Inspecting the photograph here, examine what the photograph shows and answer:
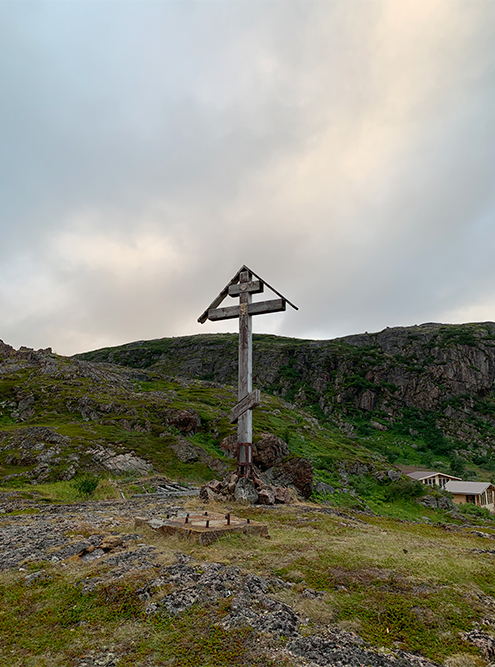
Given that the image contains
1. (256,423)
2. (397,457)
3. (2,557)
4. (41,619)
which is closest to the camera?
(41,619)

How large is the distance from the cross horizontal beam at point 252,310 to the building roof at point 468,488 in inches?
2043

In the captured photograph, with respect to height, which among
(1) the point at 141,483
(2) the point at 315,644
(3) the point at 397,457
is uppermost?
(2) the point at 315,644

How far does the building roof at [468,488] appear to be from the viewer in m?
54.8

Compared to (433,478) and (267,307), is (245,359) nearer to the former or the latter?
(267,307)

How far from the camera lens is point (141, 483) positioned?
28.2 m

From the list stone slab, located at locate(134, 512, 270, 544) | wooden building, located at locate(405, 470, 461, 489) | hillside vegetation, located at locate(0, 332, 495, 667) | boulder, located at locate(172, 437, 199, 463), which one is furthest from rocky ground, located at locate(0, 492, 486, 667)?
wooden building, located at locate(405, 470, 461, 489)

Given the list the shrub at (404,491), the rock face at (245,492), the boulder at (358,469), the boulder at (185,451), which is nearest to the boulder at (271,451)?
the boulder at (185,451)

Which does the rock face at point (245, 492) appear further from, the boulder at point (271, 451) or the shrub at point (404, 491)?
the shrub at point (404, 491)

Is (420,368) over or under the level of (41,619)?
over

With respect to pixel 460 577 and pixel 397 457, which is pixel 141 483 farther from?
pixel 397 457

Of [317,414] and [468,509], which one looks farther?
[317,414]

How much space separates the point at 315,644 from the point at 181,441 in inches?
1776

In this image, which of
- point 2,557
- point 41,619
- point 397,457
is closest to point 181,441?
point 2,557

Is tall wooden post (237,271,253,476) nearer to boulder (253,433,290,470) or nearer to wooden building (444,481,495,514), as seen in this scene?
boulder (253,433,290,470)
